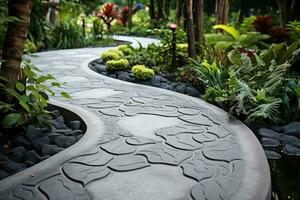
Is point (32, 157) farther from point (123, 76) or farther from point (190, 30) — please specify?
point (190, 30)

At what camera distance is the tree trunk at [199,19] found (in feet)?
20.2

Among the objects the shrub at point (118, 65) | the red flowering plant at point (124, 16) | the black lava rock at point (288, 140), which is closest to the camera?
the black lava rock at point (288, 140)

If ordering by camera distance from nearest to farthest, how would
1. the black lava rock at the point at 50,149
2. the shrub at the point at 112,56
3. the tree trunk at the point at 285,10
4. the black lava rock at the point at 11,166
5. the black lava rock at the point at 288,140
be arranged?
the black lava rock at the point at 11,166 → the black lava rock at the point at 50,149 → the black lava rock at the point at 288,140 → the shrub at the point at 112,56 → the tree trunk at the point at 285,10

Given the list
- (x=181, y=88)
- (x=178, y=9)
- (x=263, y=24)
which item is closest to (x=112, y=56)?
(x=181, y=88)

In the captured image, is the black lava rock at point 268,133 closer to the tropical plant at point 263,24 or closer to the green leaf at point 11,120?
the green leaf at point 11,120

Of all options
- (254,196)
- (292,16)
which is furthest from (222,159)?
(292,16)

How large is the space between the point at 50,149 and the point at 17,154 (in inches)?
10.5

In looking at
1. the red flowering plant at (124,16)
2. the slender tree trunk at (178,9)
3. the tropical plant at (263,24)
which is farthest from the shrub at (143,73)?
the red flowering plant at (124,16)

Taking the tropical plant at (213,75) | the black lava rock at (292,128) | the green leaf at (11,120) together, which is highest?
the tropical plant at (213,75)

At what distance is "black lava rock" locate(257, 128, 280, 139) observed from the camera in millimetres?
3754

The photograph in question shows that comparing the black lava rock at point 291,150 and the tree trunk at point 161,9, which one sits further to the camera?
the tree trunk at point 161,9

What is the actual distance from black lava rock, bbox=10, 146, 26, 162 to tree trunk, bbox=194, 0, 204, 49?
426 centimetres

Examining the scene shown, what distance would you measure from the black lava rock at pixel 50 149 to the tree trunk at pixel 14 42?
0.64 meters

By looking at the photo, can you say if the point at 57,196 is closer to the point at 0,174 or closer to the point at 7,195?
the point at 7,195
